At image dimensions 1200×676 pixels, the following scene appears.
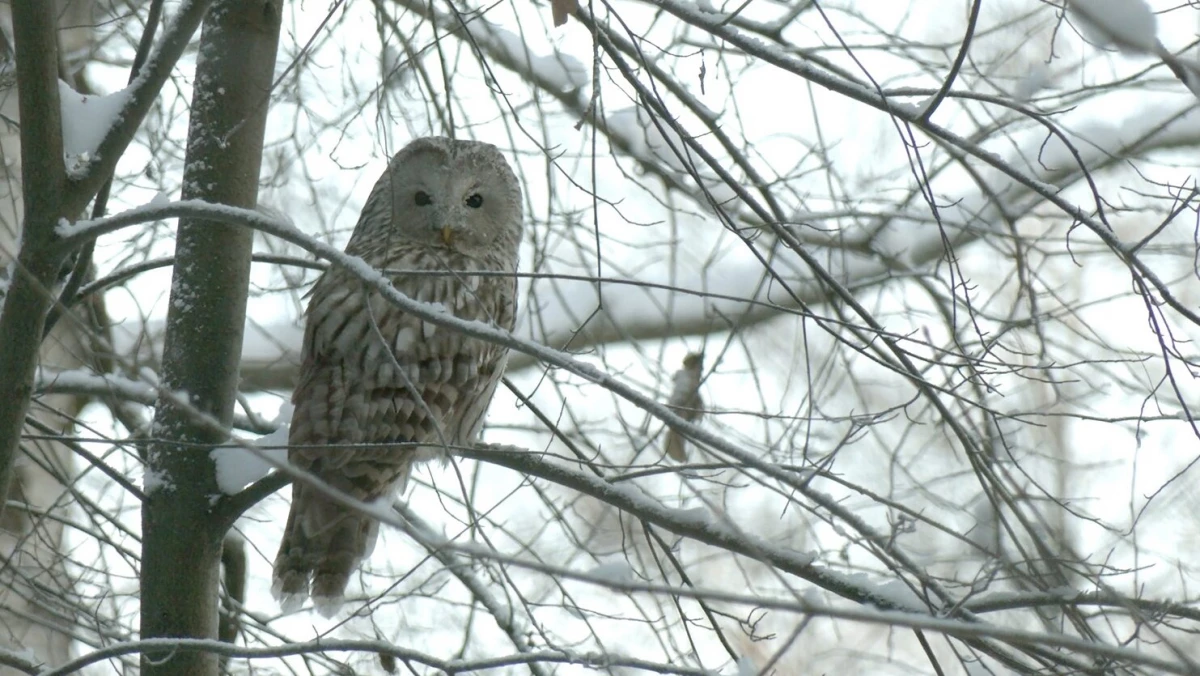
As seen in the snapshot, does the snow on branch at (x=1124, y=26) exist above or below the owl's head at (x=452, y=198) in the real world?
below

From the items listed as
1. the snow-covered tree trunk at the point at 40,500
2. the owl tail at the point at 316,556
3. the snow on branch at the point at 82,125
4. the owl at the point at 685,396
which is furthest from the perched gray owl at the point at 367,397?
the snow on branch at the point at 82,125

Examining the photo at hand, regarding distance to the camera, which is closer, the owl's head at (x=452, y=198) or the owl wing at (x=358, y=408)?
the owl wing at (x=358, y=408)

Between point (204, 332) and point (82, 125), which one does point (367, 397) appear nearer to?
point (204, 332)

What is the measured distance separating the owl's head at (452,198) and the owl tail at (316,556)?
1.17 metres

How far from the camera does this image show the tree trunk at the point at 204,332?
322 cm

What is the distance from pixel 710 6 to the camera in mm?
3150

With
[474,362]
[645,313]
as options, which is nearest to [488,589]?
[474,362]

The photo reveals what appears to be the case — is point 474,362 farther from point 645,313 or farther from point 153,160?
point 645,313

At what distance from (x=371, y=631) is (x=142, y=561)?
5.83 feet

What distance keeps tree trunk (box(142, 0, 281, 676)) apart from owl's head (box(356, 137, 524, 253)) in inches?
53.2

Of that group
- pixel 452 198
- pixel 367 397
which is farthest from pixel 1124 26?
pixel 452 198

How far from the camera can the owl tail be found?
381 centimetres

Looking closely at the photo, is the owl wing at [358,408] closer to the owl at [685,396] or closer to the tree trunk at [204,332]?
the tree trunk at [204,332]

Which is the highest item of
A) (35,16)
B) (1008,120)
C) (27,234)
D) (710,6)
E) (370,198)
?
(370,198)
